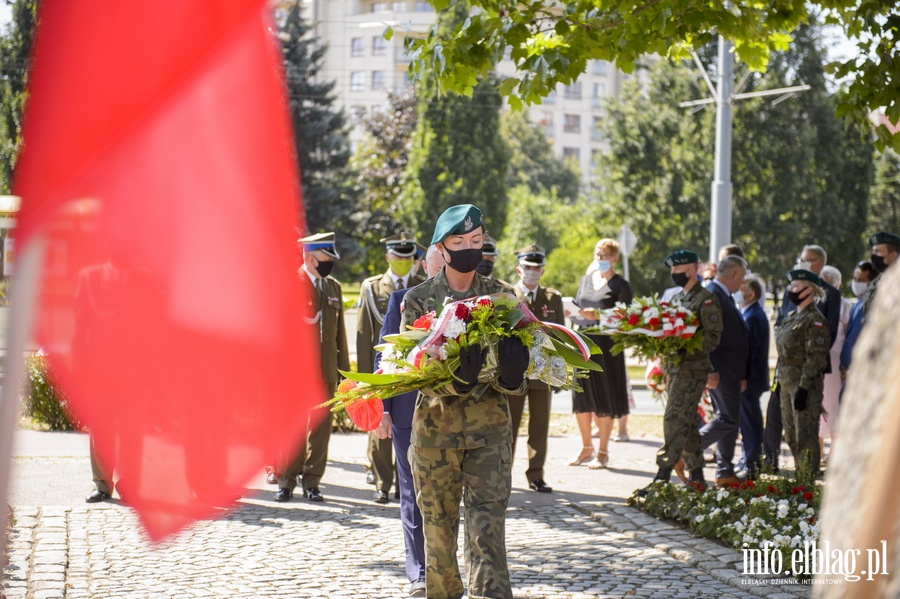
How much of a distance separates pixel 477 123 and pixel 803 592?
159 ft

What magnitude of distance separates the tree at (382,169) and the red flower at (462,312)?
168 ft

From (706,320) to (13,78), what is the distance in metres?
6.67

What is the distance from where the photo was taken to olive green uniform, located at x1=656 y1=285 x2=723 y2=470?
10.1 m

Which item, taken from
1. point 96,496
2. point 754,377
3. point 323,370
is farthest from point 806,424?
point 96,496

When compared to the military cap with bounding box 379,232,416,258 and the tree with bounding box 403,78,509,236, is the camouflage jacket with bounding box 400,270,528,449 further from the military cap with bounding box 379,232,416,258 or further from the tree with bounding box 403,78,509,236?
the tree with bounding box 403,78,509,236

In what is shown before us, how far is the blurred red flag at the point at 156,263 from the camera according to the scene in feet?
23.0

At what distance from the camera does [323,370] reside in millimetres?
10547

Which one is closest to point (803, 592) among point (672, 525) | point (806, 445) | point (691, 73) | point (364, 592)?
point (672, 525)

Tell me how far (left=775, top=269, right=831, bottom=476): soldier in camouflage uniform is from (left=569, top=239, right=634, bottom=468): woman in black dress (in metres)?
1.89

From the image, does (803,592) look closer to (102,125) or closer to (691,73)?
(102,125)

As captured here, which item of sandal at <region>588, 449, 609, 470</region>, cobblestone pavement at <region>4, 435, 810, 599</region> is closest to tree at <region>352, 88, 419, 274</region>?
sandal at <region>588, 449, 609, 470</region>

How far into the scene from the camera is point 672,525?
8969 millimetres

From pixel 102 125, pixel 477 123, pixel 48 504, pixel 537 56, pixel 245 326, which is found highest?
pixel 477 123

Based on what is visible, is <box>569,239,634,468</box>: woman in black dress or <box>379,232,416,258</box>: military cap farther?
<box>569,239,634,468</box>: woman in black dress
